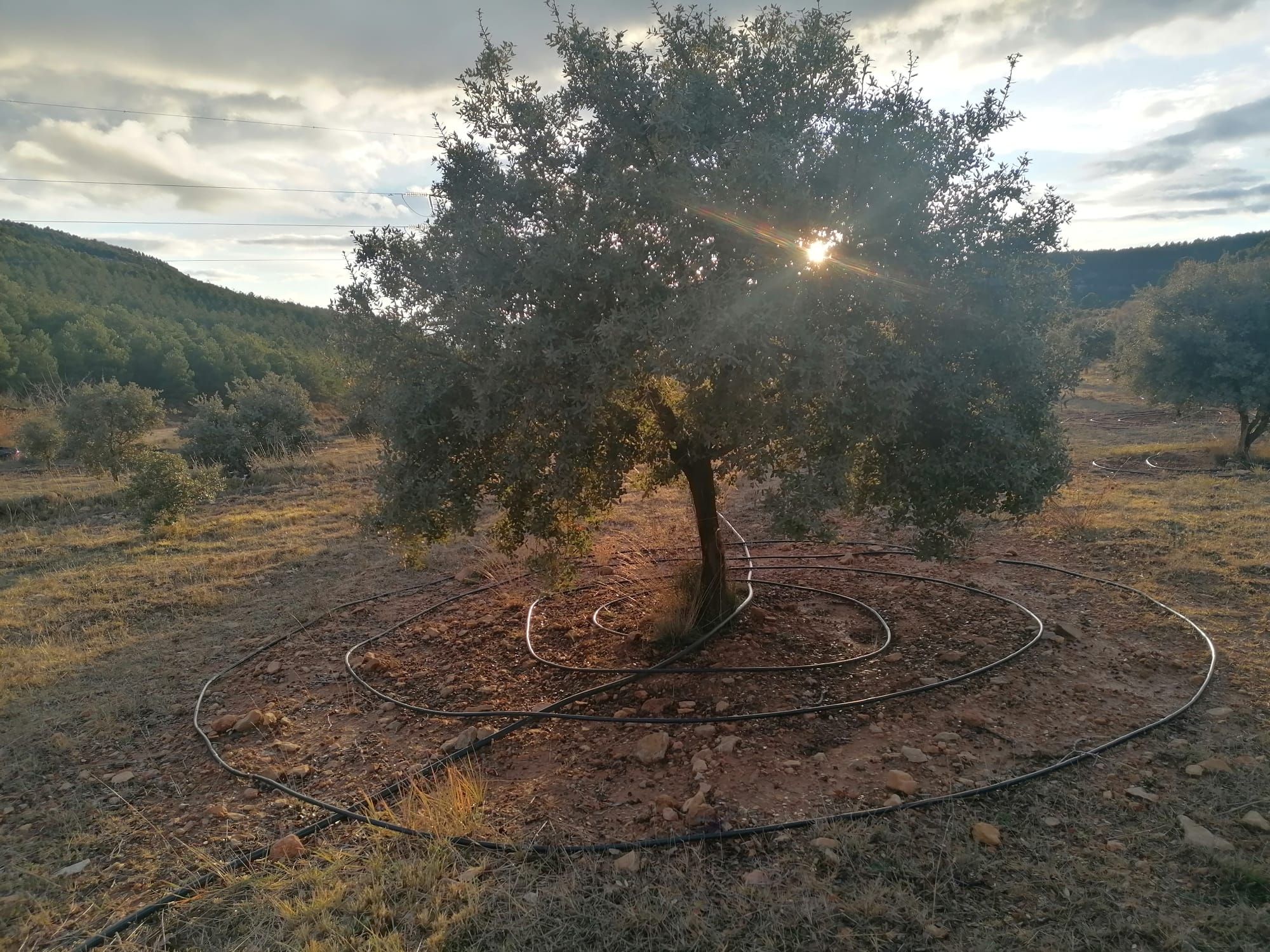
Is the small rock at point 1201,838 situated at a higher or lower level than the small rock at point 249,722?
higher

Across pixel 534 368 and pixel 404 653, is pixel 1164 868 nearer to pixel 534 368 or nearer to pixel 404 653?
pixel 534 368

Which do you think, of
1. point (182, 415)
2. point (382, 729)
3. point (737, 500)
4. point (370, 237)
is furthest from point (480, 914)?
point (182, 415)

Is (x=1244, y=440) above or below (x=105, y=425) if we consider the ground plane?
below

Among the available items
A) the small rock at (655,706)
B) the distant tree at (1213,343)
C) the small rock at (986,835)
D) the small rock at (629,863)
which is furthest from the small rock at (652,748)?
the distant tree at (1213,343)

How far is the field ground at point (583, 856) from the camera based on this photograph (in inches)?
128

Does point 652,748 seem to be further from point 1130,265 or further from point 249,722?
point 1130,265

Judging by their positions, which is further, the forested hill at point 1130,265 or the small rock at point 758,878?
the forested hill at point 1130,265

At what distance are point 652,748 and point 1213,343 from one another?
57.1ft

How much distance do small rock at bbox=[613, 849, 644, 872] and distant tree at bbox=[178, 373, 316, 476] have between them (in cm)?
1889

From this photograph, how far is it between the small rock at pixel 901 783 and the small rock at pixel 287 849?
11.5 feet

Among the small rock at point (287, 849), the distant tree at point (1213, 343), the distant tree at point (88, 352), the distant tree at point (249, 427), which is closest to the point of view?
the small rock at point (287, 849)

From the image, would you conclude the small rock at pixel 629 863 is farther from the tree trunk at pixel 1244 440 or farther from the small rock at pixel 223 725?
Result: the tree trunk at pixel 1244 440

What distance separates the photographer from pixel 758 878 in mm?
3504

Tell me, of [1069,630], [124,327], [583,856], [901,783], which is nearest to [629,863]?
[583,856]
